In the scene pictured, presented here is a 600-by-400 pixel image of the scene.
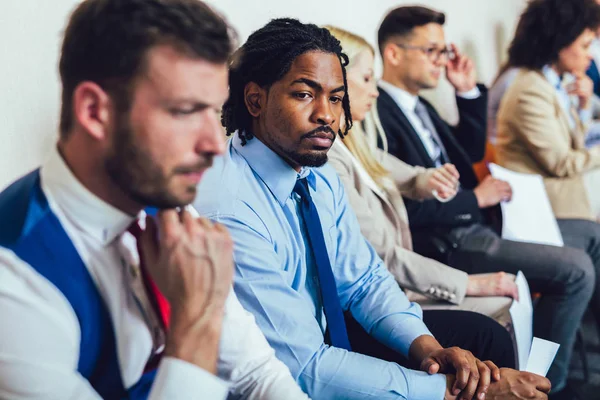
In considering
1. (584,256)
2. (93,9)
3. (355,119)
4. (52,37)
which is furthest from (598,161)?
(93,9)

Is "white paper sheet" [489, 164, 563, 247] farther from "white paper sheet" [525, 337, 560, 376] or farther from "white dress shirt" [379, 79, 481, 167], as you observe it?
"white paper sheet" [525, 337, 560, 376]

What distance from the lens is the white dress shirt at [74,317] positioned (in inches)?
29.2

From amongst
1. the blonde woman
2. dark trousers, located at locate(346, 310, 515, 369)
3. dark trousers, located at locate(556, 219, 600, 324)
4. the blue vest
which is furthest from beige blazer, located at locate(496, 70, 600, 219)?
the blue vest

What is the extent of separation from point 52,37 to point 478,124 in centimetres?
192

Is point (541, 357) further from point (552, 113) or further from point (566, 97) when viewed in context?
point (566, 97)

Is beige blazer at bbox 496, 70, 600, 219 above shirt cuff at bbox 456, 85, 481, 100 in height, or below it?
below

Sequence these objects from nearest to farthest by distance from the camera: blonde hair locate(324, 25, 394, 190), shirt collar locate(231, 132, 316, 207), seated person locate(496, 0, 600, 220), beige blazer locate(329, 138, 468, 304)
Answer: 1. shirt collar locate(231, 132, 316, 207)
2. beige blazer locate(329, 138, 468, 304)
3. blonde hair locate(324, 25, 394, 190)
4. seated person locate(496, 0, 600, 220)

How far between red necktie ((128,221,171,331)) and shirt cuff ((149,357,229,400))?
0.29ft

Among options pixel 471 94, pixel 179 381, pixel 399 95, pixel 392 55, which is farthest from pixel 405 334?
pixel 471 94

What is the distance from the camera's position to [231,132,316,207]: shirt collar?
132 centimetres

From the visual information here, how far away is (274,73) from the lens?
1.37m

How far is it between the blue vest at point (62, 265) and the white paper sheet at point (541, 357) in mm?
890

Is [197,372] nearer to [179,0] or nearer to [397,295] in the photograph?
[179,0]

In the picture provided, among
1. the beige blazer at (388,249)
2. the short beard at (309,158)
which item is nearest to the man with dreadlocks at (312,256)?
the short beard at (309,158)
